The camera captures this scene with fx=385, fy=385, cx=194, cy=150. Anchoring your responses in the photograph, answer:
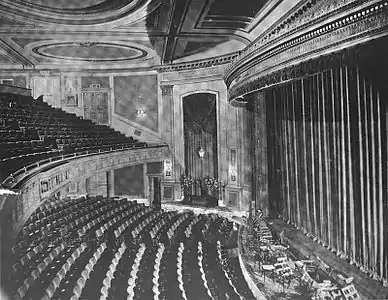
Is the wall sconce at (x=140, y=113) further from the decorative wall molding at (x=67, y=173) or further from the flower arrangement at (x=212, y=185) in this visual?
the flower arrangement at (x=212, y=185)

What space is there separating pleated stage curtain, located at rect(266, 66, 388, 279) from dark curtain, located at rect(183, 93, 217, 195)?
678mm

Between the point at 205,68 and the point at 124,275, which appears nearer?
the point at 124,275

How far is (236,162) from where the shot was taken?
4.59 m

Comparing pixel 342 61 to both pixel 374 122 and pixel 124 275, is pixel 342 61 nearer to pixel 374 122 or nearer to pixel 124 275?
pixel 374 122

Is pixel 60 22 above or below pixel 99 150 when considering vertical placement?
above

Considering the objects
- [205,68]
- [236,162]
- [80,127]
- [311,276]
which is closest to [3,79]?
[80,127]

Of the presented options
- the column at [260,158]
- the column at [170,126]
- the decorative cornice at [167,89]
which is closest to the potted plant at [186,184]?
the column at [170,126]

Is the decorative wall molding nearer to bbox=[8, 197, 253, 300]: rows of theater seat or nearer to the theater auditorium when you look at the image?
the theater auditorium

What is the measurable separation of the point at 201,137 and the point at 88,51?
180cm

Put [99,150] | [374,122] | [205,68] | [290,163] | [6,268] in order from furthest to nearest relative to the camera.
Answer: [205,68] → [99,150] → [290,163] → [374,122] → [6,268]

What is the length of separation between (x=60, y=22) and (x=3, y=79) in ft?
4.40

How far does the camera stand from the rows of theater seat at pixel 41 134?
328 centimetres

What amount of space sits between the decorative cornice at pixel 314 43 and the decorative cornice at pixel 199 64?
4.05 ft

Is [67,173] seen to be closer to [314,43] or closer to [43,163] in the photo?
[43,163]
